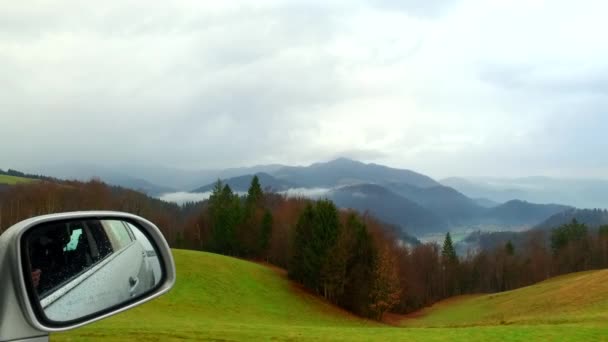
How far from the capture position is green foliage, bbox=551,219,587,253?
362 feet

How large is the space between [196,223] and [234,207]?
17252mm

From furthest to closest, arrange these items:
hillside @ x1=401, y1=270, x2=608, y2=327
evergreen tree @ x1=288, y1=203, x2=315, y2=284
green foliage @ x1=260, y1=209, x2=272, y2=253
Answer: green foliage @ x1=260, y1=209, x2=272, y2=253, evergreen tree @ x1=288, y1=203, x2=315, y2=284, hillside @ x1=401, y1=270, x2=608, y2=327

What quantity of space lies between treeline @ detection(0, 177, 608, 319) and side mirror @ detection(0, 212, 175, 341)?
52.8 metres

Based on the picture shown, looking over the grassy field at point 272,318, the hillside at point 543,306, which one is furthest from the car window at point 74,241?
the hillside at point 543,306

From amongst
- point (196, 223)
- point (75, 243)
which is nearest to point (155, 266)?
point (75, 243)

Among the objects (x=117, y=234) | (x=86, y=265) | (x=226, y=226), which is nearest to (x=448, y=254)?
(x=226, y=226)

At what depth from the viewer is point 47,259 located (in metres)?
3.11

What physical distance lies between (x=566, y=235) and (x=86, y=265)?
404 feet

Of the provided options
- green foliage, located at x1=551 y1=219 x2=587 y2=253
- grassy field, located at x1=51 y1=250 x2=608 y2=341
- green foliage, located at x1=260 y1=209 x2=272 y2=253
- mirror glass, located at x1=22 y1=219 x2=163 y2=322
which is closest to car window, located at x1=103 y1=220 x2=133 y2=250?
mirror glass, located at x1=22 y1=219 x2=163 y2=322

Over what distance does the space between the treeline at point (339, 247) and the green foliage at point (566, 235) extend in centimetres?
22

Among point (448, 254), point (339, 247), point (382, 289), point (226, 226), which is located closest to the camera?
point (382, 289)

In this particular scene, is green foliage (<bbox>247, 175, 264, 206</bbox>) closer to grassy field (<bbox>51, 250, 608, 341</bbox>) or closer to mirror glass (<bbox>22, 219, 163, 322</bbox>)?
grassy field (<bbox>51, 250, 608, 341</bbox>)

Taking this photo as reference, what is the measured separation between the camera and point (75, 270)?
3244 mm

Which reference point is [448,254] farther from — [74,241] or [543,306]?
[74,241]
